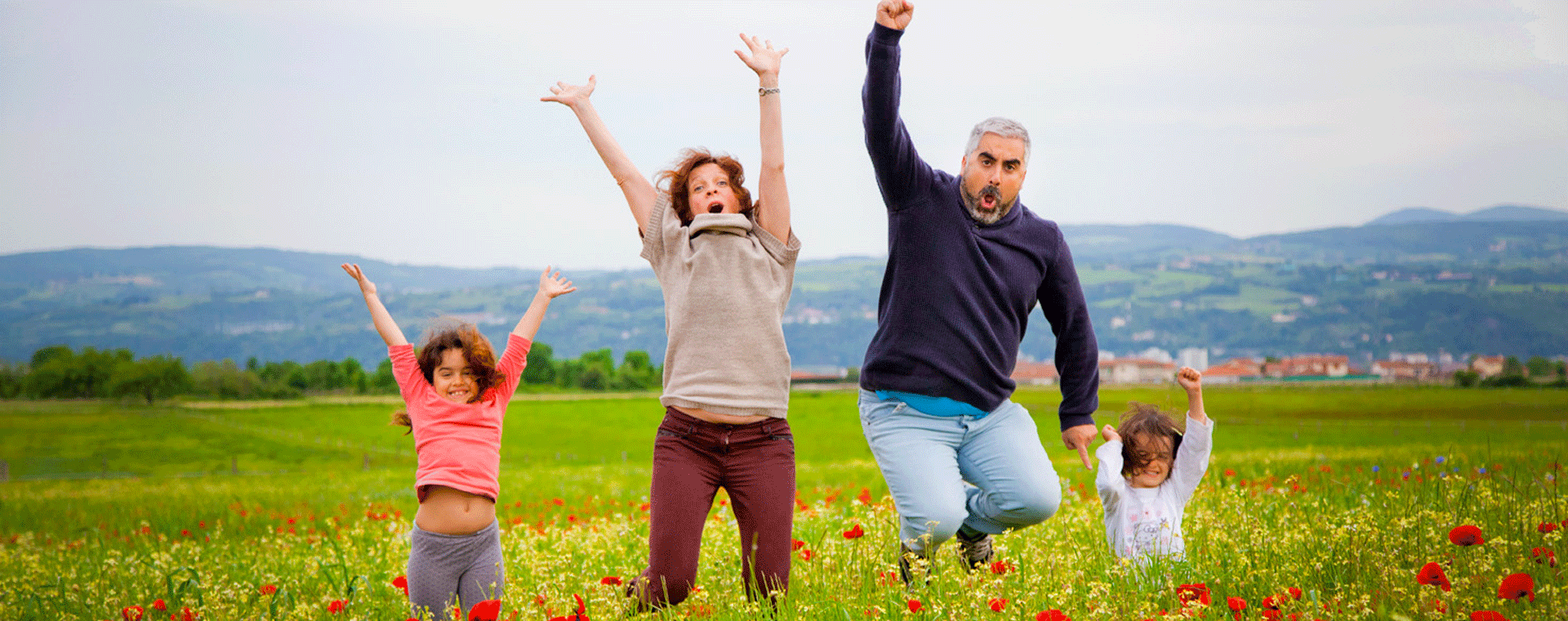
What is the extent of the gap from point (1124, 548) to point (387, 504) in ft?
39.8

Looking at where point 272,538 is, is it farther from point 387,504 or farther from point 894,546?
point 894,546

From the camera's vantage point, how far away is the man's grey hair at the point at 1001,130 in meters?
4.66

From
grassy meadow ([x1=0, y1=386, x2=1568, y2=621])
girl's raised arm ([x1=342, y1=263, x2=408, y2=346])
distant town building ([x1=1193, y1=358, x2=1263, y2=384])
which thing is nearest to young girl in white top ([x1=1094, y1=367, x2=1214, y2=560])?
Result: grassy meadow ([x1=0, y1=386, x2=1568, y2=621])

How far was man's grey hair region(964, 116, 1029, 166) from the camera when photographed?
4.66 meters

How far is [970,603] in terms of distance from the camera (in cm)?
351

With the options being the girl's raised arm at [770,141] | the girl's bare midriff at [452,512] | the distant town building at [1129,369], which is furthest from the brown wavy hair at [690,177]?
the distant town building at [1129,369]

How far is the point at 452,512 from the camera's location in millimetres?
4395

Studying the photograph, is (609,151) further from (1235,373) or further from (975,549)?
(1235,373)

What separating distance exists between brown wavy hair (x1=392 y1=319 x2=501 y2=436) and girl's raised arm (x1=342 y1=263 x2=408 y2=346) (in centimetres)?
14

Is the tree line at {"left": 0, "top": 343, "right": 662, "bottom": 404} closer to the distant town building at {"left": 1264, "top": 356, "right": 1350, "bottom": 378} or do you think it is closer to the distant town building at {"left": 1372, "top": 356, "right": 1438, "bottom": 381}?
the distant town building at {"left": 1372, "top": 356, "right": 1438, "bottom": 381}

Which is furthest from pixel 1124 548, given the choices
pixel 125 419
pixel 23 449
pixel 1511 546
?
pixel 125 419

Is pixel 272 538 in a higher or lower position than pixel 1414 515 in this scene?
lower

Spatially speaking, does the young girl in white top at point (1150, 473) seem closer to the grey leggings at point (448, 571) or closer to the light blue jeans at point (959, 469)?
the light blue jeans at point (959, 469)

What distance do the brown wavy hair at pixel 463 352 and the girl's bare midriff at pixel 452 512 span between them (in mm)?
375
